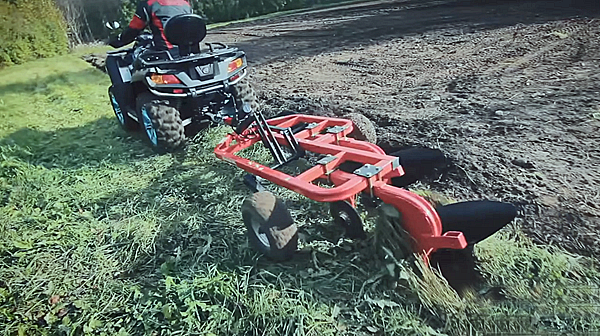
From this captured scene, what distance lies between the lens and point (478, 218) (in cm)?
269

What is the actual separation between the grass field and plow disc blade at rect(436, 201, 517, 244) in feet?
0.75

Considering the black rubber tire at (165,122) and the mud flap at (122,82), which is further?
the mud flap at (122,82)

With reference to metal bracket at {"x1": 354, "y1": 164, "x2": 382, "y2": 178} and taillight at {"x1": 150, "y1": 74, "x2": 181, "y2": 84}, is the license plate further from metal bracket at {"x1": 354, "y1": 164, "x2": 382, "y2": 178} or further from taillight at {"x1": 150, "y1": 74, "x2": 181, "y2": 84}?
metal bracket at {"x1": 354, "y1": 164, "x2": 382, "y2": 178}

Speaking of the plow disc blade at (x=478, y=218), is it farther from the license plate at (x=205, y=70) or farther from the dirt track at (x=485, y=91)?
the license plate at (x=205, y=70)

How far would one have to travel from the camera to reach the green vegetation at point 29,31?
13227mm

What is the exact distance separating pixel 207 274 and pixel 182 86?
2303 mm

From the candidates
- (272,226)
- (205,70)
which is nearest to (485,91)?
(205,70)

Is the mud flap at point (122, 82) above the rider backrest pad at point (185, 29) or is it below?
below

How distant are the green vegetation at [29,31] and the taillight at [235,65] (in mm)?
10592

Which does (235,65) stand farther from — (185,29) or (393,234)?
(393,234)

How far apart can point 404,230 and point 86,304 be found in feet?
6.18

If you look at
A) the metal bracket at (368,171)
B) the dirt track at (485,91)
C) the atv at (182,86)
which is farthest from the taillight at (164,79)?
the metal bracket at (368,171)

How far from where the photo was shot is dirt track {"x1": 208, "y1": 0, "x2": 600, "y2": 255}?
3.58 metres

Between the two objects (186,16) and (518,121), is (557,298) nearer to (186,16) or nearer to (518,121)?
(518,121)
